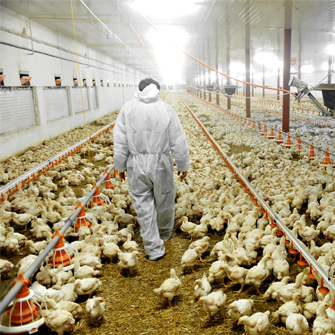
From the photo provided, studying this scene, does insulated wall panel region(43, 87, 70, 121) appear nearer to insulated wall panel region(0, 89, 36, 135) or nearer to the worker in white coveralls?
insulated wall panel region(0, 89, 36, 135)

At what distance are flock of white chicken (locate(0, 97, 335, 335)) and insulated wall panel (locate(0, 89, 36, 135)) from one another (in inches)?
111

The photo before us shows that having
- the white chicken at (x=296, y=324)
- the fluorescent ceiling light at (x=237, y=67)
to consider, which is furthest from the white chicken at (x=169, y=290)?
the fluorescent ceiling light at (x=237, y=67)

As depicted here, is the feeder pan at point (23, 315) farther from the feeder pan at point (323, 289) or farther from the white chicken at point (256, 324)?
the feeder pan at point (323, 289)

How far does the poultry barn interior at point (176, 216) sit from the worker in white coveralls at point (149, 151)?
14.6 inches

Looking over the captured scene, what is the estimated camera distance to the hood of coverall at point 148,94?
12.0ft

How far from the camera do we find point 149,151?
3.62m

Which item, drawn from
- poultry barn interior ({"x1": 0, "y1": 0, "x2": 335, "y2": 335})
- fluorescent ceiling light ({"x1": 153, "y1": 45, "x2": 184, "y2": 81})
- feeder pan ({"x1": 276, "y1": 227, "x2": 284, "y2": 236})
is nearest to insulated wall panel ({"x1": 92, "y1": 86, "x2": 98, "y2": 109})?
fluorescent ceiling light ({"x1": 153, "y1": 45, "x2": 184, "y2": 81})

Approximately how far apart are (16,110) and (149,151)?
715cm

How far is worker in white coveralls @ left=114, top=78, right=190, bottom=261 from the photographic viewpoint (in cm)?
360

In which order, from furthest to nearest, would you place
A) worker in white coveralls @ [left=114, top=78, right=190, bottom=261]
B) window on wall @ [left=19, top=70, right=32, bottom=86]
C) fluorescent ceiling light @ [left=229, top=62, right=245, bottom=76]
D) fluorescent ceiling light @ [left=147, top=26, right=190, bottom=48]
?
fluorescent ceiling light @ [left=229, top=62, right=245, bottom=76], fluorescent ceiling light @ [left=147, top=26, right=190, bottom=48], window on wall @ [left=19, top=70, right=32, bottom=86], worker in white coveralls @ [left=114, top=78, right=190, bottom=261]

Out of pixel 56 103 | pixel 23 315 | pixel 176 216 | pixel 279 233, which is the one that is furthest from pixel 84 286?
pixel 56 103

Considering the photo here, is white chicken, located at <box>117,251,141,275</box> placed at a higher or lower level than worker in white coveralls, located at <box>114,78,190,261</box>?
lower

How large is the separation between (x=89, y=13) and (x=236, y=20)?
5.04 m

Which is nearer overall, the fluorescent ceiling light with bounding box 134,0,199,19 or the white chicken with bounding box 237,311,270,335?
the white chicken with bounding box 237,311,270,335
